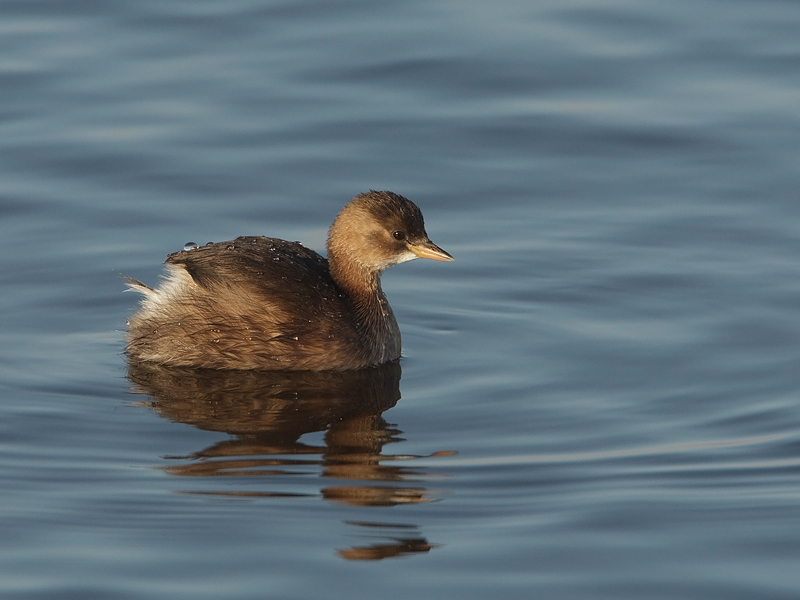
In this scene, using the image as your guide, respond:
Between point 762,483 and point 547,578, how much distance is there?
138 cm

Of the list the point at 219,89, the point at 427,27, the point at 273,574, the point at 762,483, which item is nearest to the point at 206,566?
the point at 273,574

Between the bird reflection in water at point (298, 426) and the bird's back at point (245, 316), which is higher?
the bird's back at point (245, 316)

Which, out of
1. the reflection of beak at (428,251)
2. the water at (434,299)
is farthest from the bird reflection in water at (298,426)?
the reflection of beak at (428,251)

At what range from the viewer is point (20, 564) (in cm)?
596

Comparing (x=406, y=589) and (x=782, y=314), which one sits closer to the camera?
(x=406, y=589)

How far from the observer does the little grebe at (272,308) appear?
829 centimetres

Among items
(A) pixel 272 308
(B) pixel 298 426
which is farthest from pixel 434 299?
(B) pixel 298 426

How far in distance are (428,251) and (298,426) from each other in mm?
1617

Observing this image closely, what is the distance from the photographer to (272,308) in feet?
27.1

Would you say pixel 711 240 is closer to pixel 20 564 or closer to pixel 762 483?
pixel 762 483

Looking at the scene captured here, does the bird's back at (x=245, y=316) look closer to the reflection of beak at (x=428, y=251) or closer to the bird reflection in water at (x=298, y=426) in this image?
the bird reflection in water at (x=298, y=426)

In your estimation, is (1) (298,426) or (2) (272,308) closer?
(1) (298,426)

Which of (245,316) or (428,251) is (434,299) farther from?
(245,316)

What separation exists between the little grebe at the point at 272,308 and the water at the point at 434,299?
0.66 ft
